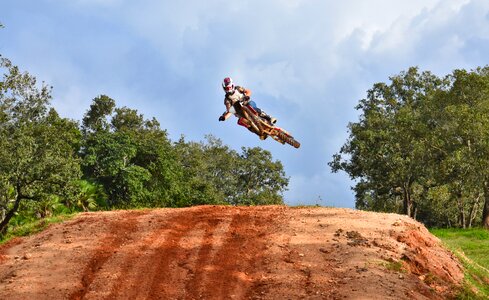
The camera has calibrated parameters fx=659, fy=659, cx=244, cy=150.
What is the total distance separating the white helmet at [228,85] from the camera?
20891mm

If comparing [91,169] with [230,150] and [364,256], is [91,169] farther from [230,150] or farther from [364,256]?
[364,256]

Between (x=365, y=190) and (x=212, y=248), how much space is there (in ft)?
118

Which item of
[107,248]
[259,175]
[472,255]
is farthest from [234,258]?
[259,175]

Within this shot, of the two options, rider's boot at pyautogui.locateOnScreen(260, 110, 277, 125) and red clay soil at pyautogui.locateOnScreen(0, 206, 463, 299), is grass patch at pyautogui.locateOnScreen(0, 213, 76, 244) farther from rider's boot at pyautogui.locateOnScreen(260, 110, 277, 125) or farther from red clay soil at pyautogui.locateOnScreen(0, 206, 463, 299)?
rider's boot at pyautogui.locateOnScreen(260, 110, 277, 125)

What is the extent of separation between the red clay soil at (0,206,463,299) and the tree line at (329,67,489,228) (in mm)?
19692

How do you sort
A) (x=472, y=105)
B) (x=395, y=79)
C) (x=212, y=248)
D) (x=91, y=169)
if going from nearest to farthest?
(x=212, y=248) < (x=472, y=105) < (x=91, y=169) < (x=395, y=79)

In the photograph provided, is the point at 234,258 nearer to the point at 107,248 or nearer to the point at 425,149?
the point at 107,248

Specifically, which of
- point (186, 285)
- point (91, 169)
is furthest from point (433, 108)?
point (186, 285)

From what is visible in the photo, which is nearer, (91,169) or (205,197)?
(91,169)

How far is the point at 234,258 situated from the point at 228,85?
18.5 ft

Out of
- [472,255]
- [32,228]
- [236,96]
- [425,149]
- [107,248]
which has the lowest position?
[107,248]

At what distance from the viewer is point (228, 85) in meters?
20.9

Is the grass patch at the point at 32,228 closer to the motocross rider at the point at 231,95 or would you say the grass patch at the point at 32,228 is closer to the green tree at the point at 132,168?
the motocross rider at the point at 231,95

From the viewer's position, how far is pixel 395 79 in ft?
Answer: 180
